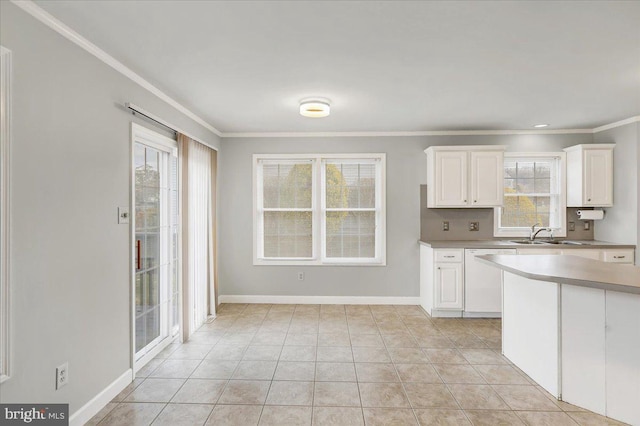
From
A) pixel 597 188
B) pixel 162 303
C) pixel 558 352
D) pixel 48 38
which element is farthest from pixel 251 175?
pixel 597 188

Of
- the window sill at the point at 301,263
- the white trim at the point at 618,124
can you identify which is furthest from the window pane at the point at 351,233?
the white trim at the point at 618,124

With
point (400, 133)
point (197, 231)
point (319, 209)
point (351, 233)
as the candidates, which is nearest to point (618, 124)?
point (400, 133)

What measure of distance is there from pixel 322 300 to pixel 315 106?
115 inches

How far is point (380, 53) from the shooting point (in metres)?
2.58

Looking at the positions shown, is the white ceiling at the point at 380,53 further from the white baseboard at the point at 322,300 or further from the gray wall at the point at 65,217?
the white baseboard at the point at 322,300

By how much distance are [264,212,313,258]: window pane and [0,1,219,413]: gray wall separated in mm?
2573

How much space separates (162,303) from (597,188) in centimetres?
572

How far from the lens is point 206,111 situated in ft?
13.4

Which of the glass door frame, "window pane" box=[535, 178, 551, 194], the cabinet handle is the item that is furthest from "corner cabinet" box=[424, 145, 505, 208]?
the cabinet handle

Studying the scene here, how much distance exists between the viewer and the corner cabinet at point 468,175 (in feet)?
15.7

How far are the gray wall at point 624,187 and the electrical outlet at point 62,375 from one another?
5.99 m

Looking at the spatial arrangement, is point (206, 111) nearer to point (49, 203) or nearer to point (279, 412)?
point (49, 203)

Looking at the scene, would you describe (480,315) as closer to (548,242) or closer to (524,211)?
(548,242)

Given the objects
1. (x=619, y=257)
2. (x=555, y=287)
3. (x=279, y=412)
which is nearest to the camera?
(x=279, y=412)
